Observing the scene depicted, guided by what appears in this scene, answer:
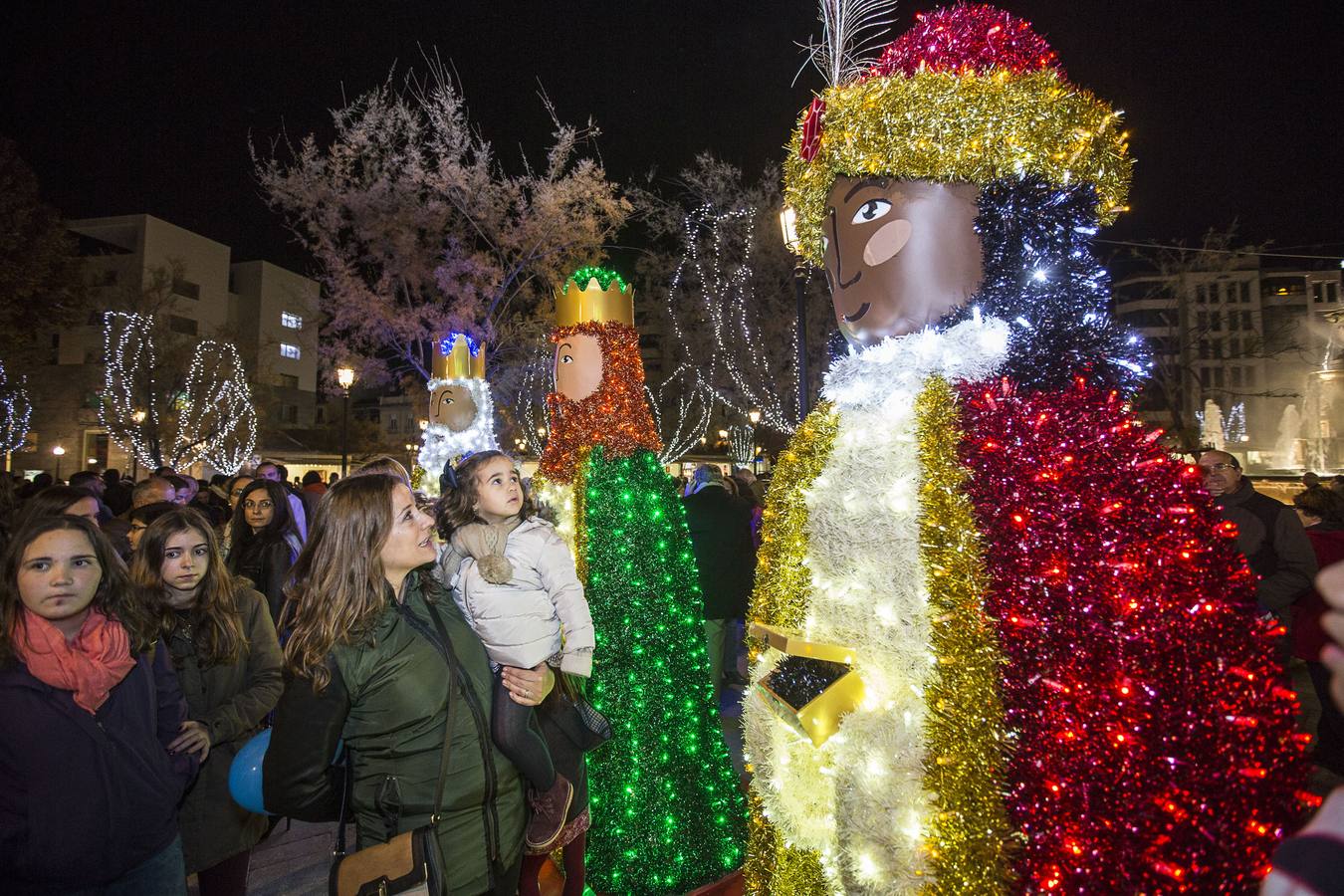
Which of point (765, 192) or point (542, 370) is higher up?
point (765, 192)

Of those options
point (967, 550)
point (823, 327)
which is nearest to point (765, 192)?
point (823, 327)

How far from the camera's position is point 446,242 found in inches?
733

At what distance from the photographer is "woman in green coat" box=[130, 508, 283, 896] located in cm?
305

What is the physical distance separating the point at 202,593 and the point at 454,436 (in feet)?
19.2

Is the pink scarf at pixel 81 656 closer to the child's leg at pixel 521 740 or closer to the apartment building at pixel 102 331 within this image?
the child's leg at pixel 521 740

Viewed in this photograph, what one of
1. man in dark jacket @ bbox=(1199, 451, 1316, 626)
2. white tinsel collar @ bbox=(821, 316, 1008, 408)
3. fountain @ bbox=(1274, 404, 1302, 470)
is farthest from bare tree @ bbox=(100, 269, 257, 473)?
fountain @ bbox=(1274, 404, 1302, 470)

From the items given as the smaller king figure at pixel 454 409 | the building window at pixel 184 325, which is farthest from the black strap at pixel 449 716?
the building window at pixel 184 325

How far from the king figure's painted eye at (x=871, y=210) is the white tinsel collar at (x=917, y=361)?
409 mm

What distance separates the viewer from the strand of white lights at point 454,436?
905cm

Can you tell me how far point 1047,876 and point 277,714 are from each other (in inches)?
82.3

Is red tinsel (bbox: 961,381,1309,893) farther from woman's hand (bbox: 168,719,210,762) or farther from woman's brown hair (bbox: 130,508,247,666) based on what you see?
woman's brown hair (bbox: 130,508,247,666)

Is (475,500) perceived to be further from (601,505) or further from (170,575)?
(170,575)

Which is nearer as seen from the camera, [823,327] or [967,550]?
[967,550]

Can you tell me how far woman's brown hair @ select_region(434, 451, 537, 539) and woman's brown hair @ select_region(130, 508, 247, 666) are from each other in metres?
1.02
